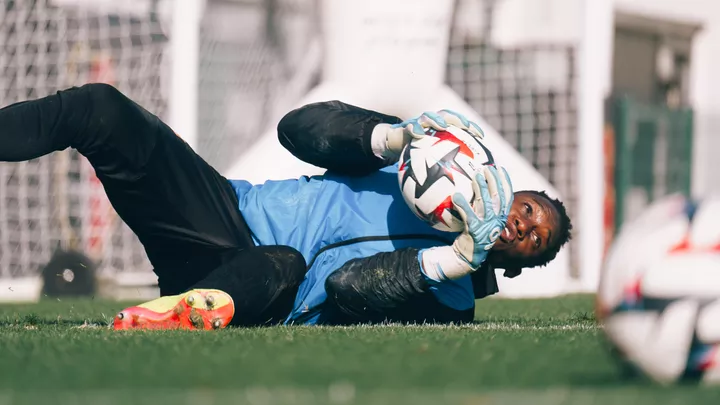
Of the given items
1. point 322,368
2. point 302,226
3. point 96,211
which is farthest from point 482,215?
point 96,211

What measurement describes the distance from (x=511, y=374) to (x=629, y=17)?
14069 millimetres

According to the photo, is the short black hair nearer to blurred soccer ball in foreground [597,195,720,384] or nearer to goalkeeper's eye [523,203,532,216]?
goalkeeper's eye [523,203,532,216]

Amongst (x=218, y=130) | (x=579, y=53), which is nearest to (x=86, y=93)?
(x=579, y=53)

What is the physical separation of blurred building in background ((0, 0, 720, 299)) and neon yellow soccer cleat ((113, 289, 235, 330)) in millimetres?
4957

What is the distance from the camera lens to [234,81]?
11.7 metres

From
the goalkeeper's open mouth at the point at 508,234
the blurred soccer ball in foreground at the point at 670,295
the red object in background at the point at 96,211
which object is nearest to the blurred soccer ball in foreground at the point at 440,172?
the goalkeeper's open mouth at the point at 508,234

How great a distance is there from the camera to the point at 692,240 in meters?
2.61

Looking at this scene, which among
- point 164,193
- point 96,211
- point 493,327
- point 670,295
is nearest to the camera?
point 670,295

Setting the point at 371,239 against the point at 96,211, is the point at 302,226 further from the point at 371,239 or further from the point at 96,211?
the point at 96,211

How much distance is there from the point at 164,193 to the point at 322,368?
1.58m

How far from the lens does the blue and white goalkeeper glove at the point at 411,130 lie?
4.04 metres

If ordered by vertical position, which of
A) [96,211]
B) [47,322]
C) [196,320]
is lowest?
[96,211]

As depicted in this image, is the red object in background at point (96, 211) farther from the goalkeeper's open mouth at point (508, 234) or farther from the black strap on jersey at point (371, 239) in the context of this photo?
the goalkeeper's open mouth at point (508, 234)

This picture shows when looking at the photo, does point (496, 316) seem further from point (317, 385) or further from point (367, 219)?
point (317, 385)
